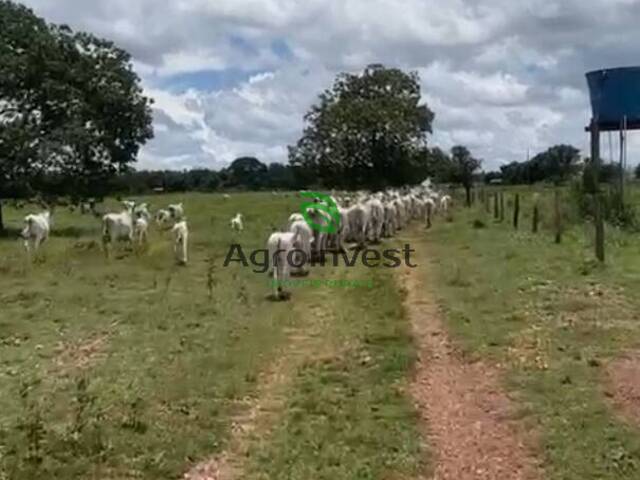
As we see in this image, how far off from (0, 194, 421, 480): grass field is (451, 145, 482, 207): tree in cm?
4918

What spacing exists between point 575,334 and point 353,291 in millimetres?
6445

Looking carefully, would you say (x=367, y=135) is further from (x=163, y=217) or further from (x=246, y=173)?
(x=246, y=173)

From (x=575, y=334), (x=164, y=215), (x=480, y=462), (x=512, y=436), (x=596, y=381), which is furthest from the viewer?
(x=164, y=215)

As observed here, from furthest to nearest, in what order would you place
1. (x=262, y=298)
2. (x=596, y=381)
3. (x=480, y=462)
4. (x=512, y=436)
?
1. (x=262, y=298)
2. (x=596, y=381)
3. (x=512, y=436)
4. (x=480, y=462)

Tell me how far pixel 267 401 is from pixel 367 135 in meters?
58.9

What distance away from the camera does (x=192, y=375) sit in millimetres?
11289

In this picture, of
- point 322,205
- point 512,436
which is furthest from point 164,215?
point 512,436

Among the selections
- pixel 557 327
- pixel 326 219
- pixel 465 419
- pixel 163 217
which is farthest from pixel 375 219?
pixel 465 419

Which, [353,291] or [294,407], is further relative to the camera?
[353,291]

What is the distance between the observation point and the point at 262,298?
18.1m

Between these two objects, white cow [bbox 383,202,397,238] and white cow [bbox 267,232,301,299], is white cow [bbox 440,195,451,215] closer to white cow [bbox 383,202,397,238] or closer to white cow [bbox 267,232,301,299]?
white cow [bbox 383,202,397,238]

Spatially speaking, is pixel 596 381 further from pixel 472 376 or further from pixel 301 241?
pixel 301 241

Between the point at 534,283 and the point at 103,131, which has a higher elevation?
the point at 103,131

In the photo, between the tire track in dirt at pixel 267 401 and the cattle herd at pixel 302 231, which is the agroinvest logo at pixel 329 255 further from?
the tire track in dirt at pixel 267 401
